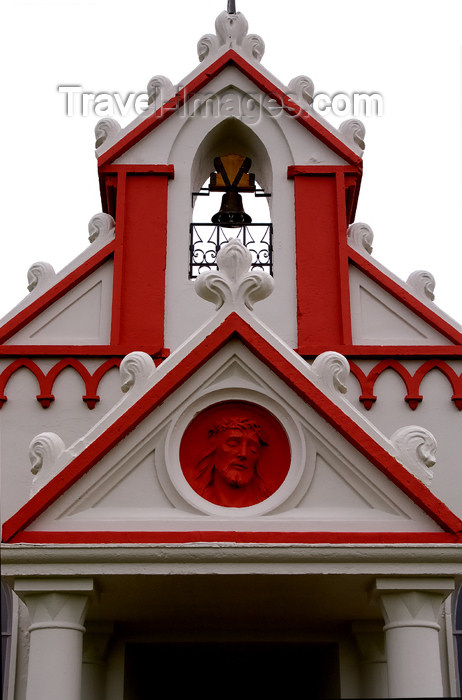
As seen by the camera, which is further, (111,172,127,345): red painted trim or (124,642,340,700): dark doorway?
(111,172,127,345): red painted trim

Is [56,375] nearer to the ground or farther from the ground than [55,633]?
farther from the ground

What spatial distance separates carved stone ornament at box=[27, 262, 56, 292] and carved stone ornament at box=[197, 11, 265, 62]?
368 centimetres

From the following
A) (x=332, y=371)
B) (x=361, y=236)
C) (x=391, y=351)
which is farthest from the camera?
(x=361, y=236)

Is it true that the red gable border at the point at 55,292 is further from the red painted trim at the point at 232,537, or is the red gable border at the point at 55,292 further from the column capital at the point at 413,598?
the column capital at the point at 413,598

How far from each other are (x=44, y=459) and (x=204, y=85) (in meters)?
7.10

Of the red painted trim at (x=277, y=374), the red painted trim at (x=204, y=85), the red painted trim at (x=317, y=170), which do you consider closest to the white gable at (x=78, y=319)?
the red painted trim at (x=204, y=85)

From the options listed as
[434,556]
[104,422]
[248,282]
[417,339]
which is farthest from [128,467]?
[417,339]

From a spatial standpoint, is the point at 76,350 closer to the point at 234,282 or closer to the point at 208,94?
the point at 234,282

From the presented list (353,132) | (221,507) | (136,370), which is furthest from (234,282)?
(353,132)

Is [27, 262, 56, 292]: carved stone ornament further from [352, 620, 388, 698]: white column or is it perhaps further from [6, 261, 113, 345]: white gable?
[352, 620, 388, 698]: white column

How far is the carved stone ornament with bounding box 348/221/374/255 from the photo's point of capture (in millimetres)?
13680

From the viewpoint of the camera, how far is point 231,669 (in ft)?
38.4

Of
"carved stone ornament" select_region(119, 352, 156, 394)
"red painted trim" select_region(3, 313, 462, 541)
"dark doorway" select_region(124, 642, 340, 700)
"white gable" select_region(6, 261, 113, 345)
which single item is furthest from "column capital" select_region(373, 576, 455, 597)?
"white gable" select_region(6, 261, 113, 345)

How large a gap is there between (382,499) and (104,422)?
2290 millimetres
